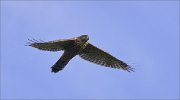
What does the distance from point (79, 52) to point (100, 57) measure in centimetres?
170

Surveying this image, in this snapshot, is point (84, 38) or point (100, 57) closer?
point (84, 38)

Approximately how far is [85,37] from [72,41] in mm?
969

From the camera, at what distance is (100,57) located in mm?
43281

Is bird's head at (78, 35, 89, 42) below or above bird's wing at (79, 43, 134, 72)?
above

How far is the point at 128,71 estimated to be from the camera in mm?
43531

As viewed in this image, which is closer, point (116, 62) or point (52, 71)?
point (52, 71)

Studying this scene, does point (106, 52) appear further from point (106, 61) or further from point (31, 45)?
point (31, 45)

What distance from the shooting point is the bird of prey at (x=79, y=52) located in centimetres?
4119

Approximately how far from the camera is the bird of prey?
41.2m

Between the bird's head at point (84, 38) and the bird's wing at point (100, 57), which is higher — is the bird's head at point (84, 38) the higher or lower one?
the higher one

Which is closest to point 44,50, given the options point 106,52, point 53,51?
point 53,51

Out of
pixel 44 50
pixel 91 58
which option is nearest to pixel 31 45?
pixel 44 50

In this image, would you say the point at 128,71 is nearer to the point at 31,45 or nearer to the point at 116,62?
the point at 116,62

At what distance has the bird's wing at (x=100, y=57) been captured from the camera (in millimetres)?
42500
